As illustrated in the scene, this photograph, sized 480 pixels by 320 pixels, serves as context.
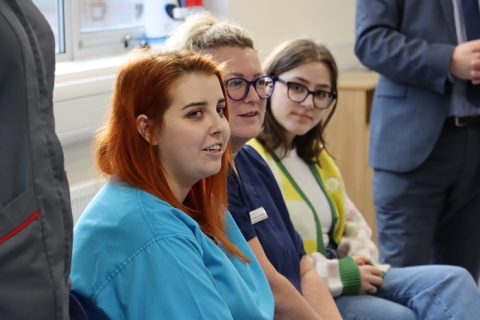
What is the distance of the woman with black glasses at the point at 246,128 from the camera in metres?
1.67

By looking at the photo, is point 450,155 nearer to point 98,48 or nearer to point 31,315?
point 98,48

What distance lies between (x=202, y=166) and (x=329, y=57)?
0.98 metres

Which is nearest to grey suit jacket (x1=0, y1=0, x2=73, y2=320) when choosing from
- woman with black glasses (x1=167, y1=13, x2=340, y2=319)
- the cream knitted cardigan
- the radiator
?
woman with black glasses (x1=167, y1=13, x2=340, y2=319)

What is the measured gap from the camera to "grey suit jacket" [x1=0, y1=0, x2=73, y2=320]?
0.85m

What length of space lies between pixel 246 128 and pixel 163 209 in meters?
0.45

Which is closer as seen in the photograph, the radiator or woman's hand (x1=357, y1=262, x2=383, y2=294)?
woman's hand (x1=357, y1=262, x2=383, y2=294)

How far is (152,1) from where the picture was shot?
3080mm

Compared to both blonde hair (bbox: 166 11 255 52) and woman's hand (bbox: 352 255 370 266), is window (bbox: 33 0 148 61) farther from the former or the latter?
woman's hand (bbox: 352 255 370 266)

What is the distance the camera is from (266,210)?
181 centimetres

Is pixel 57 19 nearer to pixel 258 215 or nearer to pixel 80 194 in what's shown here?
pixel 80 194

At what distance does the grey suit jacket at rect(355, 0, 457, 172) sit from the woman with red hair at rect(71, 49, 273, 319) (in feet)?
3.71

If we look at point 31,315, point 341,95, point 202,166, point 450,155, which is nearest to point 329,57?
point 450,155

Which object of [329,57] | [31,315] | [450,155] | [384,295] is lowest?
[384,295]

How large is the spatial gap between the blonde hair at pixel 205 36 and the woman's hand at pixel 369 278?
72 centimetres
